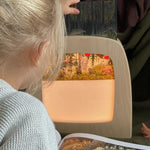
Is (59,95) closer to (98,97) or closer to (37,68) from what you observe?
(98,97)

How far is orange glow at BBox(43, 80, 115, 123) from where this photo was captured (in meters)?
0.62

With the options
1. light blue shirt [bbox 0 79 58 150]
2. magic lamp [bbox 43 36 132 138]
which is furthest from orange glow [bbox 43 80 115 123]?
light blue shirt [bbox 0 79 58 150]

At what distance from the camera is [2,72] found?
351 mm

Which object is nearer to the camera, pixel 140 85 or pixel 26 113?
pixel 26 113

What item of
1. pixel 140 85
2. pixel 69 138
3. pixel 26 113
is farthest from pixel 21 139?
pixel 140 85

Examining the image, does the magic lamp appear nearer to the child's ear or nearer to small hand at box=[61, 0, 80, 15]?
small hand at box=[61, 0, 80, 15]

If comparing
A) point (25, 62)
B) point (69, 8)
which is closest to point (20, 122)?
point (25, 62)

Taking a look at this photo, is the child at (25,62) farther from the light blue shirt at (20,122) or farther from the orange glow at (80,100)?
the orange glow at (80,100)

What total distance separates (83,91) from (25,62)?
11.0 inches

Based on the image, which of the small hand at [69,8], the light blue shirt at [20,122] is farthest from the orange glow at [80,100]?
the light blue shirt at [20,122]

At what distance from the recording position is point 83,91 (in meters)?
0.62

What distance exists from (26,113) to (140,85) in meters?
0.71

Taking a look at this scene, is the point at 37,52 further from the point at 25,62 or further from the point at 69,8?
the point at 69,8

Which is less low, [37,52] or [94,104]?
[37,52]
